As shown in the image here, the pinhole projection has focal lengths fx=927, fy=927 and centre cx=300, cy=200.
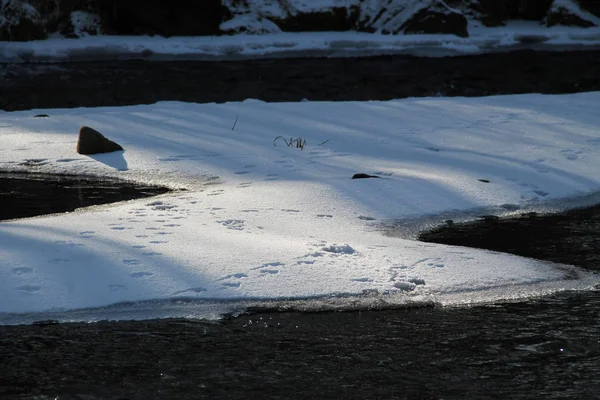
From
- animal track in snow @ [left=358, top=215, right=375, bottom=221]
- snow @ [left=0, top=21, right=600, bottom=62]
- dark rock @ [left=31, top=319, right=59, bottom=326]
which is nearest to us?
dark rock @ [left=31, top=319, right=59, bottom=326]

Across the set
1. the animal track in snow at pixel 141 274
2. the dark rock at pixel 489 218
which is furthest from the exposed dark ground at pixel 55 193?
the dark rock at pixel 489 218

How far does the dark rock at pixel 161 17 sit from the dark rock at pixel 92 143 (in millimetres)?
13307

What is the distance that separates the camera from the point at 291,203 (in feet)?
21.3

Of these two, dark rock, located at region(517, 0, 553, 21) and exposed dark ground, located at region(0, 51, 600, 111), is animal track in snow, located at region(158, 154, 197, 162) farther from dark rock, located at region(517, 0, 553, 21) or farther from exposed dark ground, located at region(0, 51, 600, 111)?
dark rock, located at region(517, 0, 553, 21)

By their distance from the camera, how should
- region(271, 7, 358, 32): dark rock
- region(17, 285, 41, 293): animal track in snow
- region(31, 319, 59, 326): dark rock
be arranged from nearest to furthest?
region(31, 319, 59, 326): dark rock < region(17, 285, 41, 293): animal track in snow < region(271, 7, 358, 32): dark rock

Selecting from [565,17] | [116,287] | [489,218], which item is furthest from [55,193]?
[565,17]

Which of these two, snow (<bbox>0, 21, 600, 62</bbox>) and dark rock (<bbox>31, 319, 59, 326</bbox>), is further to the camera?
snow (<bbox>0, 21, 600, 62</bbox>)

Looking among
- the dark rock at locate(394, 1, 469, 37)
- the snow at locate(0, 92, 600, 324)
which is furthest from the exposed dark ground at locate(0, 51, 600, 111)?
the snow at locate(0, 92, 600, 324)

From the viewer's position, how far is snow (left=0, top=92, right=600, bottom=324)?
4621mm

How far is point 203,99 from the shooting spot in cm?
1391

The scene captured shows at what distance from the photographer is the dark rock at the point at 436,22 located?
21391mm

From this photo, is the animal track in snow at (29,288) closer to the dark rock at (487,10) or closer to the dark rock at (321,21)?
the dark rock at (321,21)

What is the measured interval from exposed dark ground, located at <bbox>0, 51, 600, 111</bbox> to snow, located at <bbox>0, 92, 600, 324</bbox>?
9.99ft

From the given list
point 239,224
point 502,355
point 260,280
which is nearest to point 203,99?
point 239,224
